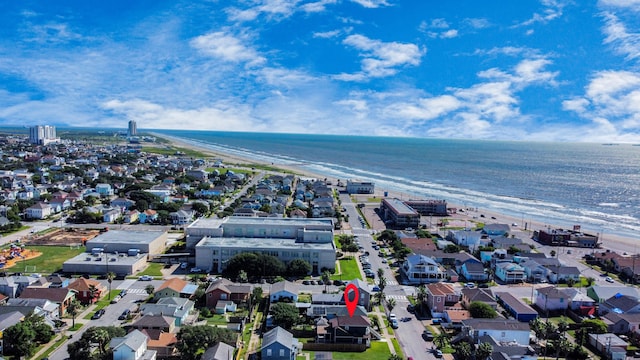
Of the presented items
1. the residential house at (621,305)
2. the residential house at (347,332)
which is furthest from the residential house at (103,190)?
the residential house at (621,305)

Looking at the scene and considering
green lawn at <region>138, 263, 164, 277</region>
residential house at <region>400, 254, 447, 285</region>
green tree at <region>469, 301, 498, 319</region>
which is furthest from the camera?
green lawn at <region>138, 263, 164, 277</region>

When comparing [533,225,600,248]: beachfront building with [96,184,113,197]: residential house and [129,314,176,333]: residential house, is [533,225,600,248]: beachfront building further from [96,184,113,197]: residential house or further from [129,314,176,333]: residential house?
[96,184,113,197]: residential house

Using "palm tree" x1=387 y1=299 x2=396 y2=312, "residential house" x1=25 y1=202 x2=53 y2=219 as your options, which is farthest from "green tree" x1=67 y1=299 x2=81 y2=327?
"residential house" x1=25 y1=202 x2=53 y2=219

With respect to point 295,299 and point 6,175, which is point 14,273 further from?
point 6,175

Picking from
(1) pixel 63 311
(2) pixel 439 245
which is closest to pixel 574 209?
(2) pixel 439 245

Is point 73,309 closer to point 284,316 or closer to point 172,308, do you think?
point 172,308

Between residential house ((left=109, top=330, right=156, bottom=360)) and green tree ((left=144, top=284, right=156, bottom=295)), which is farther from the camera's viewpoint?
green tree ((left=144, top=284, right=156, bottom=295))
